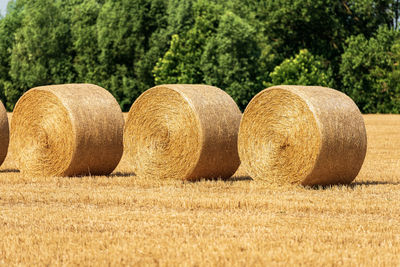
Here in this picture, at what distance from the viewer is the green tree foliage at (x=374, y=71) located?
5434cm

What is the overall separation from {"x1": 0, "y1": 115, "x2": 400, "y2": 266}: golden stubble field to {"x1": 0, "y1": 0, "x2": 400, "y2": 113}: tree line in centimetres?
3950

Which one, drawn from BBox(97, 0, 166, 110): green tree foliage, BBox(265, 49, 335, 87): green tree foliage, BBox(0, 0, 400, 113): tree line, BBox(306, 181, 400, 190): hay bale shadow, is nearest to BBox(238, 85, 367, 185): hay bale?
BBox(306, 181, 400, 190): hay bale shadow

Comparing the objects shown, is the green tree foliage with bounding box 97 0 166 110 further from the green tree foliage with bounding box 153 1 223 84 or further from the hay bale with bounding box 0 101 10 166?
the hay bale with bounding box 0 101 10 166

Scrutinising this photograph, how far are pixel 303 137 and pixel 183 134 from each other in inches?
98.1

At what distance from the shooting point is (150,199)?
11.9 metres

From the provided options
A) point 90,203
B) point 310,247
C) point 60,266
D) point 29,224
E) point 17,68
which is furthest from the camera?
point 17,68

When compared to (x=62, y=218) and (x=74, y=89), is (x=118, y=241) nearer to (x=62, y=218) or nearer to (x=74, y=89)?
(x=62, y=218)

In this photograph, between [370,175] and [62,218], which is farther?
[370,175]

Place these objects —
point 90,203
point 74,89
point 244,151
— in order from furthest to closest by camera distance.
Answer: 1. point 74,89
2. point 244,151
3. point 90,203

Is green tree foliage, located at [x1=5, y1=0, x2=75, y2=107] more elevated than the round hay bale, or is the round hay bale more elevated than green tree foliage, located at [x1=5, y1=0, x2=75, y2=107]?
the round hay bale

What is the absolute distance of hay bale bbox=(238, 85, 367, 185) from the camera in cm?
1316

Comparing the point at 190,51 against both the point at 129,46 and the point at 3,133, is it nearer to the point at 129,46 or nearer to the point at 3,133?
the point at 129,46

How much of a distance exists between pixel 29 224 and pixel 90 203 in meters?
2.08

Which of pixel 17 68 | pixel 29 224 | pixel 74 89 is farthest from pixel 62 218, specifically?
pixel 17 68
